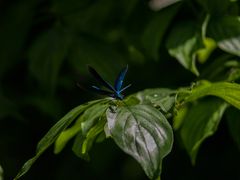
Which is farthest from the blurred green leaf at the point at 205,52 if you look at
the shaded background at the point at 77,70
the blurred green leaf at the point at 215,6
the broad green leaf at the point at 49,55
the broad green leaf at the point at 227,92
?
the broad green leaf at the point at 227,92

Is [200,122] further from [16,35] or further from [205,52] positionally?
[16,35]

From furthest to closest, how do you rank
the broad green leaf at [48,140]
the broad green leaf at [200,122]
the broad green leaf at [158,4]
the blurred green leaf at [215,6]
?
the broad green leaf at [158,4]
the blurred green leaf at [215,6]
the broad green leaf at [200,122]
the broad green leaf at [48,140]

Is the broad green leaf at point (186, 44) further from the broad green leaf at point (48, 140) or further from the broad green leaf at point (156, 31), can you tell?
the broad green leaf at point (48, 140)

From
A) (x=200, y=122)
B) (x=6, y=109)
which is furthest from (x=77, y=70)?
(x=200, y=122)

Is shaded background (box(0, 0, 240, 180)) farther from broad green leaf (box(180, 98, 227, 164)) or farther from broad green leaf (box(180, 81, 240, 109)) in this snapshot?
broad green leaf (box(180, 81, 240, 109))

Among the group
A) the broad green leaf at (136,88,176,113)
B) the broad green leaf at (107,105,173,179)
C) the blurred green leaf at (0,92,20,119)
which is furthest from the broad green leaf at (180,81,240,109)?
the blurred green leaf at (0,92,20,119)

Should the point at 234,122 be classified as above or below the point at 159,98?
below

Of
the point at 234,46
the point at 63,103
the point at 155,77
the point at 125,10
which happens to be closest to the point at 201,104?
the point at 234,46
